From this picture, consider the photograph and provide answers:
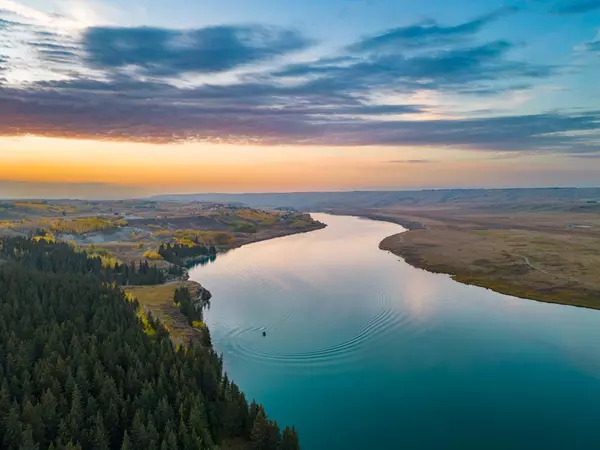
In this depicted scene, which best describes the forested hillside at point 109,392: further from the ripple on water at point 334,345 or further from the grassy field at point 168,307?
the ripple on water at point 334,345

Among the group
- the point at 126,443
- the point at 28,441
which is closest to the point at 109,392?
the point at 126,443

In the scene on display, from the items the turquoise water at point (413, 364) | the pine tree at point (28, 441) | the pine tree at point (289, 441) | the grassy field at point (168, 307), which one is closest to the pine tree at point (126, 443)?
the pine tree at point (28, 441)

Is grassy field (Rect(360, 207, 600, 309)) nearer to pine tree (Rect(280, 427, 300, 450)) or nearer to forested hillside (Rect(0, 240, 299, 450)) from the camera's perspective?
pine tree (Rect(280, 427, 300, 450))

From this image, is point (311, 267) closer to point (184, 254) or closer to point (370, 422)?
point (184, 254)

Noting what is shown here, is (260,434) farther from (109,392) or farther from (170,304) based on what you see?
(170,304)

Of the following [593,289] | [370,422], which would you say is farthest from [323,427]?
[593,289]
